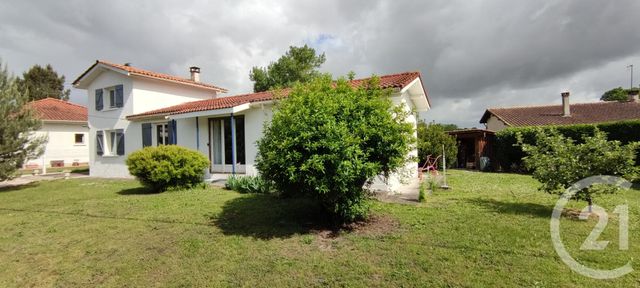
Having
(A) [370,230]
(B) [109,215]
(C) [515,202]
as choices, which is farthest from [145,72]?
(C) [515,202]

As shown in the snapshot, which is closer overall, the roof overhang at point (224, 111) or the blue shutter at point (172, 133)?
the roof overhang at point (224, 111)

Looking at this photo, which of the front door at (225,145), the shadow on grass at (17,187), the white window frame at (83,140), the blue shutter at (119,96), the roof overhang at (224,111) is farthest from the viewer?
the white window frame at (83,140)

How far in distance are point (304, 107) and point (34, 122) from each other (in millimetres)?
14159

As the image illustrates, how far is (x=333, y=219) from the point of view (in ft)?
19.6

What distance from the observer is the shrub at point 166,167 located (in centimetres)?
1041

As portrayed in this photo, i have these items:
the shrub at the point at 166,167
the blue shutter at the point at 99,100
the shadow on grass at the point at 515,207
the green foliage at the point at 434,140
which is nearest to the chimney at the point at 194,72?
the blue shutter at the point at 99,100

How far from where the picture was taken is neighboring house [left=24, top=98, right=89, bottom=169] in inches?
973

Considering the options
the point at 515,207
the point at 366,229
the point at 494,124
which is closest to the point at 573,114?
the point at 494,124

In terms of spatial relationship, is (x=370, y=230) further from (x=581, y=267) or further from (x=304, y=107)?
(x=581, y=267)

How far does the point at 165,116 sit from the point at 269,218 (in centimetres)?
977

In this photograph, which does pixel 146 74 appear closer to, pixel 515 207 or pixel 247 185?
pixel 247 185

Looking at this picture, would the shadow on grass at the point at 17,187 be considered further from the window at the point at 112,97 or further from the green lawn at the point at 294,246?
the green lawn at the point at 294,246

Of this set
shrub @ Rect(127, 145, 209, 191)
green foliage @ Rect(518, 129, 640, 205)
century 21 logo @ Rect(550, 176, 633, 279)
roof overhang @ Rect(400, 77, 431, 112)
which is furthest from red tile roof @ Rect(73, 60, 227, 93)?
century 21 logo @ Rect(550, 176, 633, 279)

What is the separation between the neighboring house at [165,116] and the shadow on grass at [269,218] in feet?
14.7
